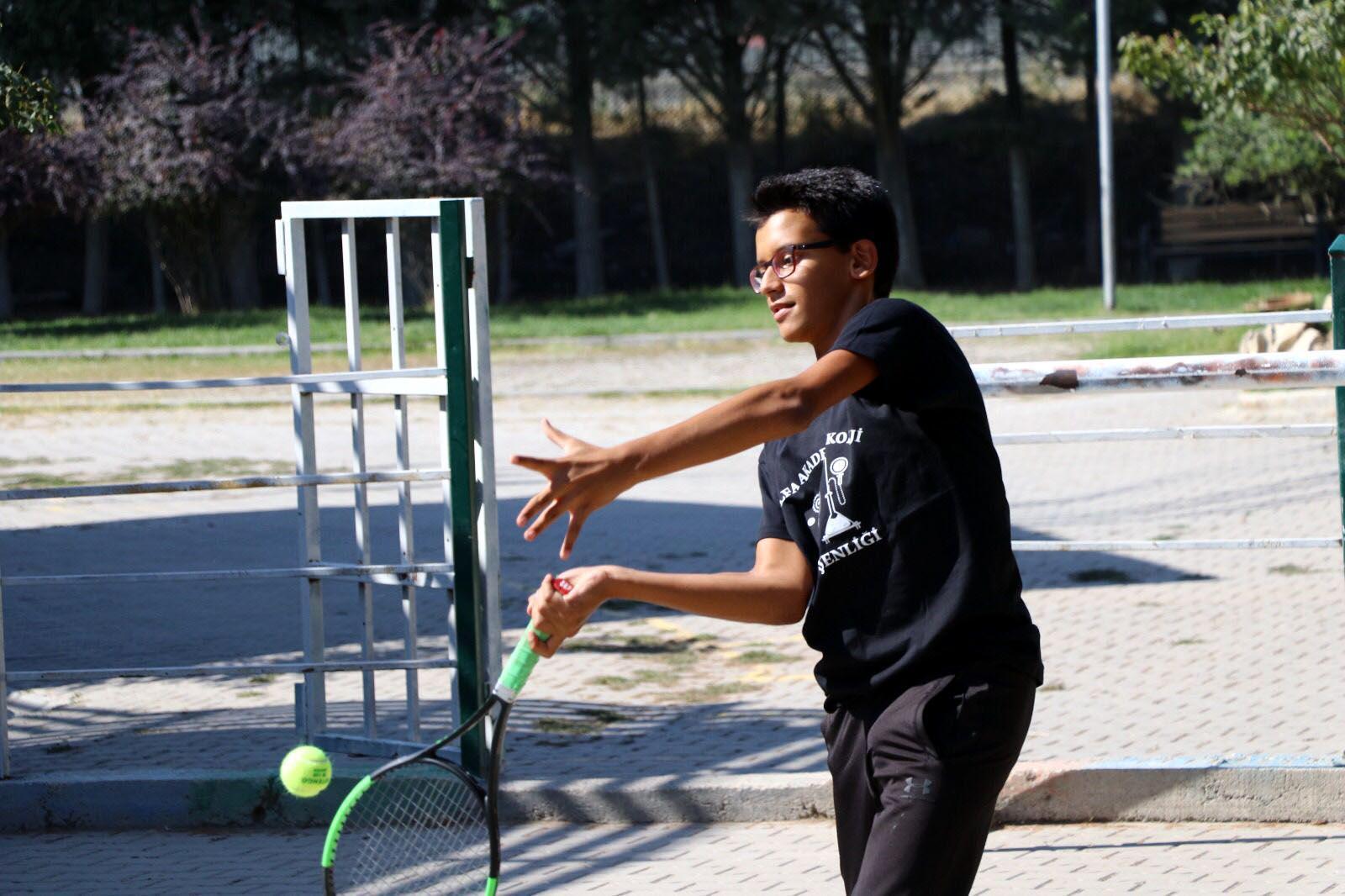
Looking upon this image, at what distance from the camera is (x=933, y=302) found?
30.2 metres

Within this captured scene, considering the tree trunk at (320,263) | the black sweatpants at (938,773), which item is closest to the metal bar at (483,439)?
the black sweatpants at (938,773)

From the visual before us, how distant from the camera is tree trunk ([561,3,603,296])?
114ft

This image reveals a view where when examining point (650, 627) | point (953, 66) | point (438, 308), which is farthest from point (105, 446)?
point (953, 66)

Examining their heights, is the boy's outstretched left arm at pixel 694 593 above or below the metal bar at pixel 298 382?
below

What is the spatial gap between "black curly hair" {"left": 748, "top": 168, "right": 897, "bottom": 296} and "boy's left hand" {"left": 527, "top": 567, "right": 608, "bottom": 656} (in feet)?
2.46

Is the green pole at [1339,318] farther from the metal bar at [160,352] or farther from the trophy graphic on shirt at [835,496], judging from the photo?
the metal bar at [160,352]

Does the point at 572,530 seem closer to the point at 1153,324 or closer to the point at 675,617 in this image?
the point at 1153,324

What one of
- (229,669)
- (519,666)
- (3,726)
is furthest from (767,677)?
(519,666)

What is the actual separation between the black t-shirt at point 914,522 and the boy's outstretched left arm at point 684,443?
137mm

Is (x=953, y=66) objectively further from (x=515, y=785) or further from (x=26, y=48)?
(x=515, y=785)

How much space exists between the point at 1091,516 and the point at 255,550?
553 cm

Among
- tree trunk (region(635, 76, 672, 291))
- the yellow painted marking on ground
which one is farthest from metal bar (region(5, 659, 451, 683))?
tree trunk (region(635, 76, 672, 291))

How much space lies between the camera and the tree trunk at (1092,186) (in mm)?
36219

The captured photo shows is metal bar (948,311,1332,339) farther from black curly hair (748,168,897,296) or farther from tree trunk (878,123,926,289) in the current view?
tree trunk (878,123,926,289)
